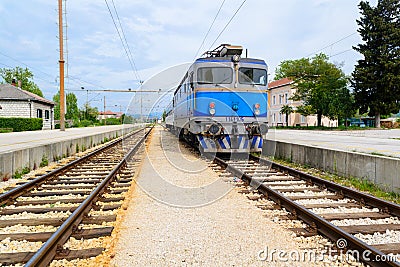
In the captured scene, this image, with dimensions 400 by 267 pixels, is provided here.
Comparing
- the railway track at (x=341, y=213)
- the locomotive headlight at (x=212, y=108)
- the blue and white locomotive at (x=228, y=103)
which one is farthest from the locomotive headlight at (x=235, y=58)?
the railway track at (x=341, y=213)

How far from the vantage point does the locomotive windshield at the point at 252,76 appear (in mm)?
11133

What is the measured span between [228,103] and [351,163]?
421 centimetres

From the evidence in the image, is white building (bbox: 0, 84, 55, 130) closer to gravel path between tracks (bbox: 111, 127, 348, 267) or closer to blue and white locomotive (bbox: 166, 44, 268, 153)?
blue and white locomotive (bbox: 166, 44, 268, 153)

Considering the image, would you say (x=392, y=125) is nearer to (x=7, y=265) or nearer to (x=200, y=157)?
(x=200, y=157)

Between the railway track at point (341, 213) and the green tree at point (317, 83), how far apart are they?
35.1 metres

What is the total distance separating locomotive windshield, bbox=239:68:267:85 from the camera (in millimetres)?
11133

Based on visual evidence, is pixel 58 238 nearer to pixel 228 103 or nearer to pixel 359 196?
pixel 359 196

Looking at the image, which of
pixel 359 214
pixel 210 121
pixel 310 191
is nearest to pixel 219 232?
pixel 359 214

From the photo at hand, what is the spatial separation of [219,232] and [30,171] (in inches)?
279

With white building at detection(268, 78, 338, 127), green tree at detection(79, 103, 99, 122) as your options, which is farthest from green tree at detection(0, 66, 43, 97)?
white building at detection(268, 78, 338, 127)

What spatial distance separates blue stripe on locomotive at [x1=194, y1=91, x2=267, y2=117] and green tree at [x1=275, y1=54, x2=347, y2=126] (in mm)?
31670

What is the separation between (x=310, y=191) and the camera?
6625mm

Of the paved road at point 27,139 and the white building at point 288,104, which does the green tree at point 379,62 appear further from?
the paved road at point 27,139

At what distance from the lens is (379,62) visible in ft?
124
